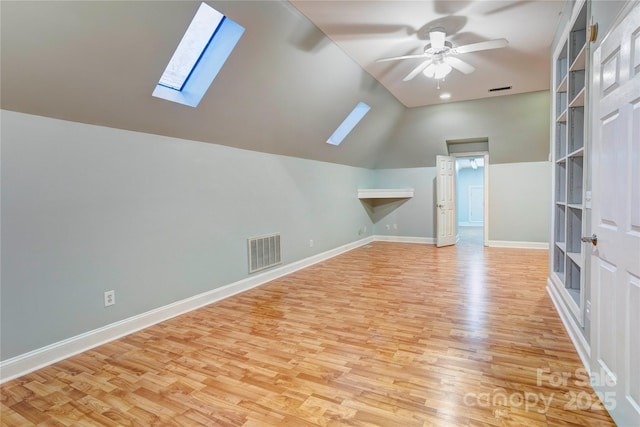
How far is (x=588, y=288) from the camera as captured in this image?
88.9 inches

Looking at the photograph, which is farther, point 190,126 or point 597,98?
point 190,126

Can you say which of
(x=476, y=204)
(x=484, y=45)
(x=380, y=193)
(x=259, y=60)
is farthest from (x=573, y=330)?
(x=476, y=204)

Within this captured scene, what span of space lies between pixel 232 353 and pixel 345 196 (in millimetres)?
4766

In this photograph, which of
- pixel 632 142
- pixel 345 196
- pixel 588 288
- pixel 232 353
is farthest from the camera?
pixel 345 196

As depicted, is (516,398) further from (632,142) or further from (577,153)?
(577,153)

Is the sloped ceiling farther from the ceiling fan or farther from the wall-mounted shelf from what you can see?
the wall-mounted shelf

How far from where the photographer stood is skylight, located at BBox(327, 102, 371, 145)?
5797 mm

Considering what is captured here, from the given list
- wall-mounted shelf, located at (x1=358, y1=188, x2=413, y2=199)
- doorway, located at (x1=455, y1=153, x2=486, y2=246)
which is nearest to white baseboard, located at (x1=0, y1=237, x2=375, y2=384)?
wall-mounted shelf, located at (x1=358, y1=188, x2=413, y2=199)

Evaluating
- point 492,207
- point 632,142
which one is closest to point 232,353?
point 632,142

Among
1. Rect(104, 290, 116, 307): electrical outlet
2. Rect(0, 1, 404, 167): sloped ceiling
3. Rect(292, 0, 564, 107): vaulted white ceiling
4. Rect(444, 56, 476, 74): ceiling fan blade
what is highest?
Rect(292, 0, 564, 107): vaulted white ceiling

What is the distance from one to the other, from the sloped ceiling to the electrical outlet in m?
1.45

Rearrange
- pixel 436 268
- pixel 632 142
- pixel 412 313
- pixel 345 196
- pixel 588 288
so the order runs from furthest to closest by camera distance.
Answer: pixel 345 196 → pixel 436 268 → pixel 412 313 → pixel 588 288 → pixel 632 142

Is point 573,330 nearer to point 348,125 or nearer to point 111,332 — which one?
point 111,332

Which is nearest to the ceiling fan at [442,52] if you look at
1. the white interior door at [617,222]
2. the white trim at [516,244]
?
the white interior door at [617,222]
